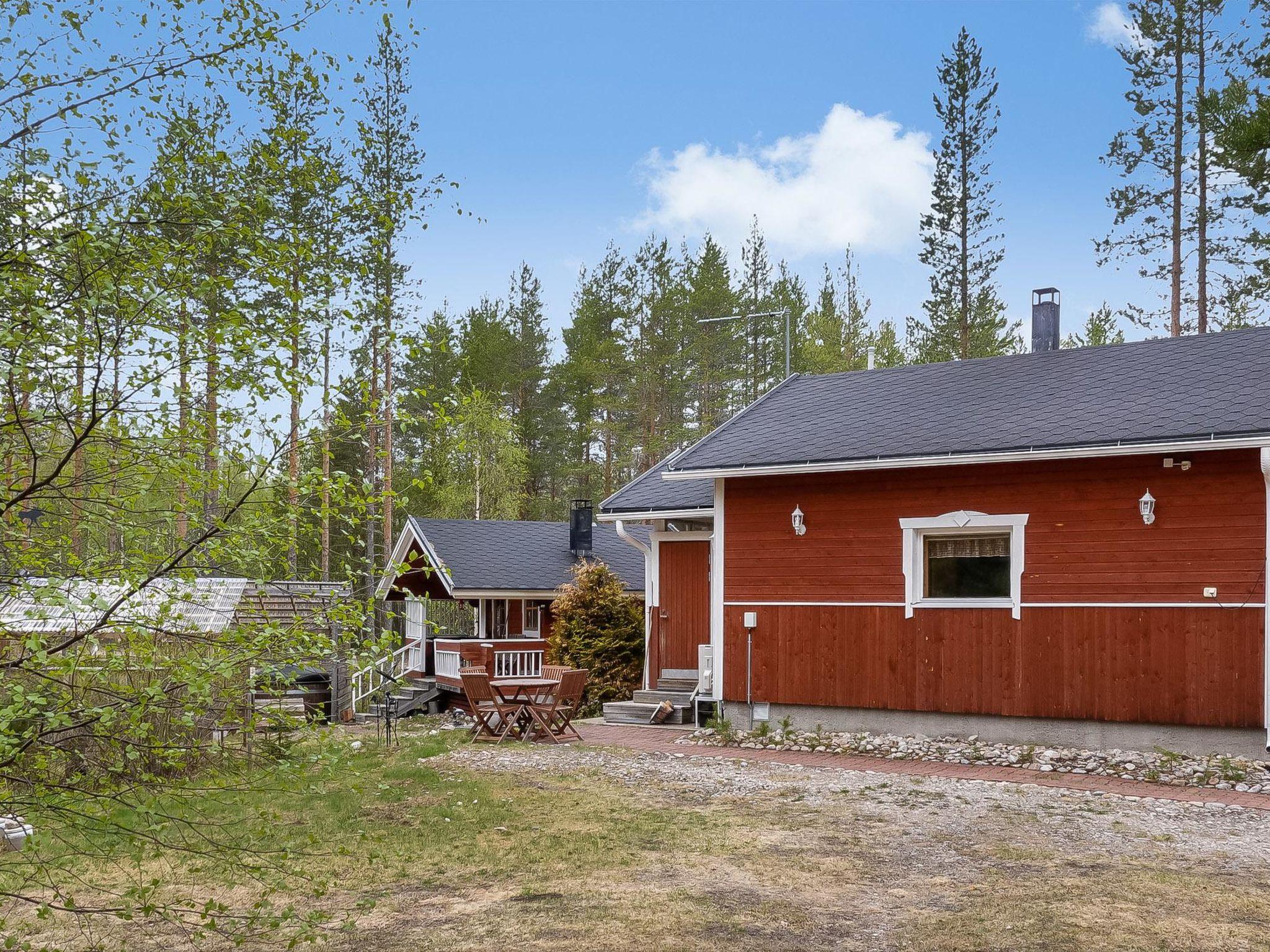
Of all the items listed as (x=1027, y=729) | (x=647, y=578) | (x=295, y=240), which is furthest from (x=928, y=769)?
(x=295, y=240)

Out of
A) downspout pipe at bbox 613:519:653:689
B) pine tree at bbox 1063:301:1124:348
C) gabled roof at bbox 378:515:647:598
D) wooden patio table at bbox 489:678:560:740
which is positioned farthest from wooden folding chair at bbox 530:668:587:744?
pine tree at bbox 1063:301:1124:348

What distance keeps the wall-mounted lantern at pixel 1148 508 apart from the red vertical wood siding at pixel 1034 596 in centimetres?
6

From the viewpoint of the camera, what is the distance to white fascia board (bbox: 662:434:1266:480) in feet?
35.9

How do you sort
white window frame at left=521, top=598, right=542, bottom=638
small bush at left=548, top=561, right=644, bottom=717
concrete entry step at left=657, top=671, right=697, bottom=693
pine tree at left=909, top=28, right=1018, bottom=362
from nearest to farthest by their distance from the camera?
1. concrete entry step at left=657, top=671, right=697, bottom=693
2. small bush at left=548, top=561, right=644, bottom=717
3. white window frame at left=521, top=598, right=542, bottom=638
4. pine tree at left=909, top=28, right=1018, bottom=362

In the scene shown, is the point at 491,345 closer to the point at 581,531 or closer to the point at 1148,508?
the point at 581,531

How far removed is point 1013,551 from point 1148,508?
4.77 ft

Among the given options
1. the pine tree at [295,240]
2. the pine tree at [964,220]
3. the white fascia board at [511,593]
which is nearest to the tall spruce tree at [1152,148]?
the pine tree at [964,220]

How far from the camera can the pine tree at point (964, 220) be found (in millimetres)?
28453

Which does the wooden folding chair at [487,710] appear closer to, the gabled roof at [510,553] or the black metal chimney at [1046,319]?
the gabled roof at [510,553]

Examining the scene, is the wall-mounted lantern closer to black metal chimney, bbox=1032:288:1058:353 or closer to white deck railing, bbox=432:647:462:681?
black metal chimney, bbox=1032:288:1058:353

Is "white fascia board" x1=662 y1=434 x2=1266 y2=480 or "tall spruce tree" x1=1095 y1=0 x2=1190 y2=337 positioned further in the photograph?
"tall spruce tree" x1=1095 y1=0 x2=1190 y2=337

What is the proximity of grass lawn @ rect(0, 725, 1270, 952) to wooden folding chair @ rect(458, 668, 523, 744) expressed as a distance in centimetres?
323

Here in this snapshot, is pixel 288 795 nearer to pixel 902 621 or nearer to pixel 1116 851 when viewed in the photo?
pixel 1116 851

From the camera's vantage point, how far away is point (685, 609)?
16.8 metres
